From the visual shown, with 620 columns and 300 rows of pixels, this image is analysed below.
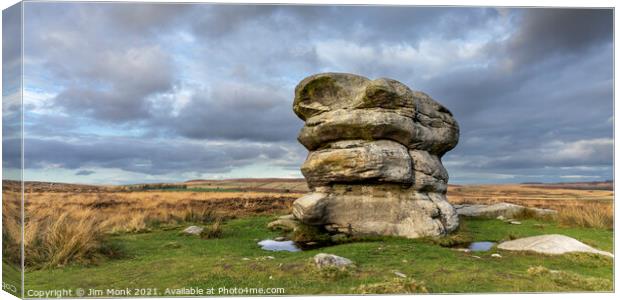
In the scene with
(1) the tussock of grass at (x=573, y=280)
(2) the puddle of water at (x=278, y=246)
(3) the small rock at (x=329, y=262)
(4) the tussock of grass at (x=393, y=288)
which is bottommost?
(1) the tussock of grass at (x=573, y=280)

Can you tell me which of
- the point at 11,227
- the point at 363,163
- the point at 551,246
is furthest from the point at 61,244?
the point at 551,246

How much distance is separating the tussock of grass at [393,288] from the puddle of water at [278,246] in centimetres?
427

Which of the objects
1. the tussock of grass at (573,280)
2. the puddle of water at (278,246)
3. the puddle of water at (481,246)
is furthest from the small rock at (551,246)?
the puddle of water at (278,246)

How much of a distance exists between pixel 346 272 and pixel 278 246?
4696 mm

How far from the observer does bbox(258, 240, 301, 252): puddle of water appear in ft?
39.5

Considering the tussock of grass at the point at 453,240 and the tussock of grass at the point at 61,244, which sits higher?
the tussock of grass at the point at 61,244

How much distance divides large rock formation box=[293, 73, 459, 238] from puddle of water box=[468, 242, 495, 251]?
3.64ft

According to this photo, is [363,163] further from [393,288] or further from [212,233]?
[393,288]

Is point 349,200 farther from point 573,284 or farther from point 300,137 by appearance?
point 573,284

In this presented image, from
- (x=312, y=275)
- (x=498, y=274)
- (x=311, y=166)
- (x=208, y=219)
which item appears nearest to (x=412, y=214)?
(x=311, y=166)

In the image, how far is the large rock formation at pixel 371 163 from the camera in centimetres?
1395

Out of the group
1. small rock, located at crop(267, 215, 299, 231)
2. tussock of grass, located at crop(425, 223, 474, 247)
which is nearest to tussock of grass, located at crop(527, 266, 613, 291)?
tussock of grass, located at crop(425, 223, 474, 247)

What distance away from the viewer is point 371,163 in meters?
13.9

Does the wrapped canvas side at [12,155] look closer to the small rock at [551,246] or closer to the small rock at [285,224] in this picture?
the small rock at [285,224]
